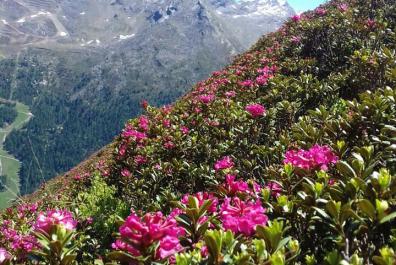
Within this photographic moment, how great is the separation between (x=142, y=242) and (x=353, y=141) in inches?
139

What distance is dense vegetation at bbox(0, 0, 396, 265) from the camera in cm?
281

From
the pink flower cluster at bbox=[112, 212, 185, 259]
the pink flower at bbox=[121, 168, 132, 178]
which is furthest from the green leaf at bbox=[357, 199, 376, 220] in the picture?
the pink flower at bbox=[121, 168, 132, 178]

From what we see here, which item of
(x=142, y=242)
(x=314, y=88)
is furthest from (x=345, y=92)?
(x=142, y=242)

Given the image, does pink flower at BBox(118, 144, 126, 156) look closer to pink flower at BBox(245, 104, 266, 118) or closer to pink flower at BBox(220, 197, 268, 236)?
pink flower at BBox(245, 104, 266, 118)

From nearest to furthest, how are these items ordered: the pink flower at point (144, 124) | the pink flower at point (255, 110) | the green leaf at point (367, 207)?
the green leaf at point (367, 207) → the pink flower at point (255, 110) → the pink flower at point (144, 124)

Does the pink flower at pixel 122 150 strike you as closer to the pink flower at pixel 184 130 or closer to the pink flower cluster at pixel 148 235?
the pink flower at pixel 184 130

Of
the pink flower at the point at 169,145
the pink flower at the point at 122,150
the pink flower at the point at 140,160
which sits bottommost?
the pink flower at the point at 122,150

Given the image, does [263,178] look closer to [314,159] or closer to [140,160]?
[314,159]

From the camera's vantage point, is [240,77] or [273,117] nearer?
[273,117]

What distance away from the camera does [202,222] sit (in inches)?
131

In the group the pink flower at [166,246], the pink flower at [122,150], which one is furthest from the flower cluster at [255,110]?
the pink flower at [166,246]

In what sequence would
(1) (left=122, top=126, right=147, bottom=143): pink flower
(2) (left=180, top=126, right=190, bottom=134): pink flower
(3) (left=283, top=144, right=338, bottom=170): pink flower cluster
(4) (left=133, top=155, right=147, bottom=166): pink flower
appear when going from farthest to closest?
(1) (left=122, top=126, right=147, bottom=143): pink flower, (2) (left=180, top=126, right=190, bottom=134): pink flower, (4) (left=133, top=155, right=147, bottom=166): pink flower, (3) (left=283, top=144, right=338, bottom=170): pink flower cluster

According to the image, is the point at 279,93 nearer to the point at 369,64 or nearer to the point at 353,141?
the point at 369,64

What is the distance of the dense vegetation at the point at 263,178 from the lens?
2.81 metres
